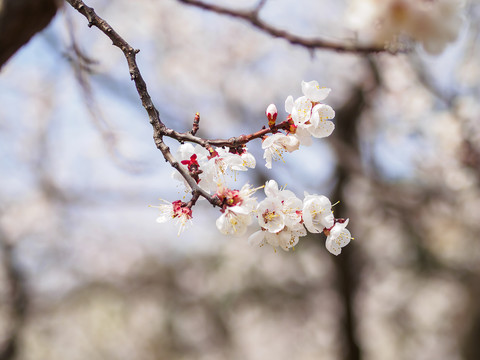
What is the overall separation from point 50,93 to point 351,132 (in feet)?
14.5

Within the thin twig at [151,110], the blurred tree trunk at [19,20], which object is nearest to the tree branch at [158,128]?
the thin twig at [151,110]

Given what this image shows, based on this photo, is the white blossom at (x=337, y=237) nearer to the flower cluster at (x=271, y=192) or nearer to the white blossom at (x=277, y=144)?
the flower cluster at (x=271, y=192)

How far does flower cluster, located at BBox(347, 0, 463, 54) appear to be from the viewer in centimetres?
92

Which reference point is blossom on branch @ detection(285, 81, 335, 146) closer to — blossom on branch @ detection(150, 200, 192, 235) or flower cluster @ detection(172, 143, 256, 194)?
flower cluster @ detection(172, 143, 256, 194)

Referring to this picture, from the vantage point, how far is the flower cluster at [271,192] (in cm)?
70

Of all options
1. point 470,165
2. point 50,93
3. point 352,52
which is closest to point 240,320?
point 50,93

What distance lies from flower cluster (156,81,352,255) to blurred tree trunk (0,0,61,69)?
62 centimetres

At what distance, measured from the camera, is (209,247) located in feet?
21.3

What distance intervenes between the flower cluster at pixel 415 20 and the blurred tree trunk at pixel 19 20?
83 centimetres

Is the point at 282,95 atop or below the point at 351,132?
atop

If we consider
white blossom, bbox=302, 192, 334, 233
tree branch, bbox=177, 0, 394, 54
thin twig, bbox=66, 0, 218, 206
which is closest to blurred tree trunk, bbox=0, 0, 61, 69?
tree branch, bbox=177, 0, 394, 54

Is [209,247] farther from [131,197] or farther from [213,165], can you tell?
[213,165]

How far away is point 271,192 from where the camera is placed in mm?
751

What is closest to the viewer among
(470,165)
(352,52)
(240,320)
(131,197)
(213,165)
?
(213,165)
